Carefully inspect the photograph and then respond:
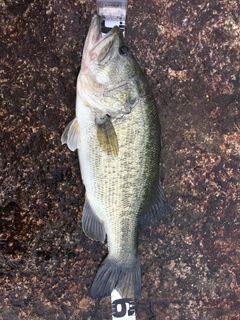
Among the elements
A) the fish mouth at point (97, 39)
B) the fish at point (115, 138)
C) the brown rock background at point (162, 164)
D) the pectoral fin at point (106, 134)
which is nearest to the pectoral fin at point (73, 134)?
the fish at point (115, 138)

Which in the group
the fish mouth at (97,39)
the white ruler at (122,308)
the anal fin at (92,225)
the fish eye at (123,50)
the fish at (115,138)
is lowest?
the white ruler at (122,308)

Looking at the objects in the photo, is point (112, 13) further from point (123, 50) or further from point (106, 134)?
point (106, 134)

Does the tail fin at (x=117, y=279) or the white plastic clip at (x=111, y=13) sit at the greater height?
the white plastic clip at (x=111, y=13)

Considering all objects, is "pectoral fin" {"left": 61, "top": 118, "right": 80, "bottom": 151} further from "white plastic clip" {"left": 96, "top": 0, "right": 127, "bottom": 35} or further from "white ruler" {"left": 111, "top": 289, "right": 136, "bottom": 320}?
"white ruler" {"left": 111, "top": 289, "right": 136, "bottom": 320}

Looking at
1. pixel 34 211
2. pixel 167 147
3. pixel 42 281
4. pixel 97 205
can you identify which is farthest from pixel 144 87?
pixel 42 281

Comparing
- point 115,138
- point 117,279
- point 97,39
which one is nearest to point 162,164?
point 115,138

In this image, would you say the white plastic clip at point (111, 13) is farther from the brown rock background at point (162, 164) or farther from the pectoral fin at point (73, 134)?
the pectoral fin at point (73, 134)
